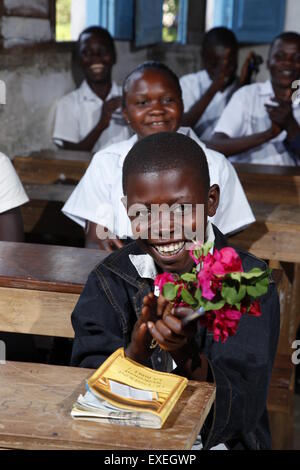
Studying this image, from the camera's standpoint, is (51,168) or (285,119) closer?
(51,168)

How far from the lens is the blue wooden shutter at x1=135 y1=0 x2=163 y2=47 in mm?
6211

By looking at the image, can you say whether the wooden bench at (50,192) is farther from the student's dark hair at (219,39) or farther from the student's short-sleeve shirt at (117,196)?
the student's dark hair at (219,39)

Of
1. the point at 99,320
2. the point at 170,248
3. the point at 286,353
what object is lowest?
the point at 286,353

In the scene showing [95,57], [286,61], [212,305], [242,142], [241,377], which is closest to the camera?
[212,305]

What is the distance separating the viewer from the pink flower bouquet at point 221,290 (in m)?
1.35

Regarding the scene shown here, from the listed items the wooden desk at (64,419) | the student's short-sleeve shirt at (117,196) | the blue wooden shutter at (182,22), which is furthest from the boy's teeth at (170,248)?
the blue wooden shutter at (182,22)

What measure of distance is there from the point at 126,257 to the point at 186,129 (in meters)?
1.32

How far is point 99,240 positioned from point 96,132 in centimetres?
217

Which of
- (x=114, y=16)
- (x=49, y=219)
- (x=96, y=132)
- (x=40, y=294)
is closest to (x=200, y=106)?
(x=114, y=16)

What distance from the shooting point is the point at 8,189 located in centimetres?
284

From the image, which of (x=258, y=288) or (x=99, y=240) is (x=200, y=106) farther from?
(x=258, y=288)

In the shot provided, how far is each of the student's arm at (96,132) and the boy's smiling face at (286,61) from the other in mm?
949

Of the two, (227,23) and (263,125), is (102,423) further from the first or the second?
(227,23)
